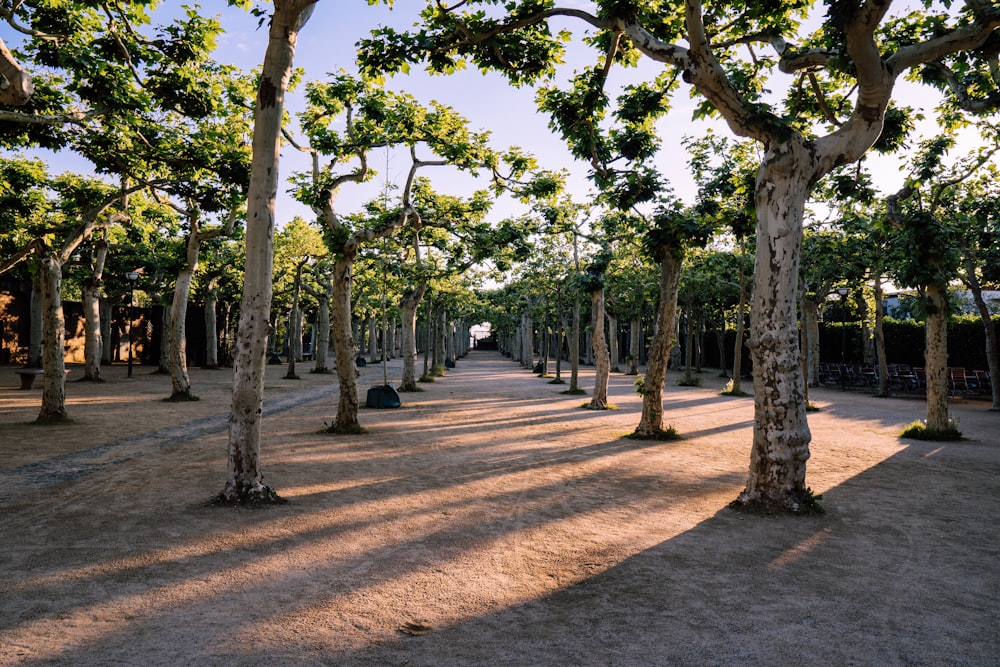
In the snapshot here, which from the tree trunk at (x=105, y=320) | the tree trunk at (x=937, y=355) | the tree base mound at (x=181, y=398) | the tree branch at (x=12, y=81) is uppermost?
the tree branch at (x=12, y=81)

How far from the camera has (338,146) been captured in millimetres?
11375

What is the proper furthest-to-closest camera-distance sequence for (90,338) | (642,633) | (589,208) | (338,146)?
(90,338) → (589,208) → (338,146) → (642,633)

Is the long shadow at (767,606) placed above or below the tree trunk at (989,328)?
below

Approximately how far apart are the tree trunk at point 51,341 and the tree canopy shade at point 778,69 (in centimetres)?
913

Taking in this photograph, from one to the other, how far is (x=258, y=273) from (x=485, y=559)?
3.92 meters

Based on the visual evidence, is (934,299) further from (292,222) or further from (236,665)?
(292,222)

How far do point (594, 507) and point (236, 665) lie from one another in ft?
13.8

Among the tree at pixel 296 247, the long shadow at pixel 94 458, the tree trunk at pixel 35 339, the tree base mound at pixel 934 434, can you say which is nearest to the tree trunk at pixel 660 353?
the tree base mound at pixel 934 434

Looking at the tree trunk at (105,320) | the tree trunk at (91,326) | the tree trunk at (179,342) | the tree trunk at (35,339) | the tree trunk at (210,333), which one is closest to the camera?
the tree trunk at (179,342)

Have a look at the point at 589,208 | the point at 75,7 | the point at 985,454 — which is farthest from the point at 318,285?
the point at 985,454

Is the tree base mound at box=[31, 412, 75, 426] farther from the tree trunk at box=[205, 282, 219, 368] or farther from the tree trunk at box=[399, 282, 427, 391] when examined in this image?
the tree trunk at box=[205, 282, 219, 368]

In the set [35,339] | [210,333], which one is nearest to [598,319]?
[210,333]

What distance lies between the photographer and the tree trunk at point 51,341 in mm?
11664

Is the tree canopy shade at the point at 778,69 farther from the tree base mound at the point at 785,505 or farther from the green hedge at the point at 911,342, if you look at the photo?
the green hedge at the point at 911,342
